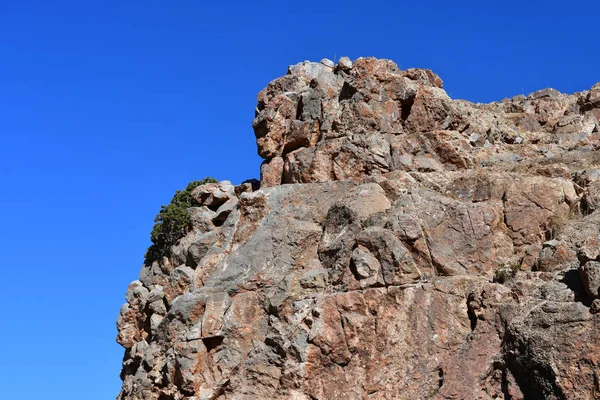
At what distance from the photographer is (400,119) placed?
3183cm

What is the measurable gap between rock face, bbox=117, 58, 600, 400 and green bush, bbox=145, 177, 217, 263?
10.7 ft

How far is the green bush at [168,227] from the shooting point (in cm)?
3725

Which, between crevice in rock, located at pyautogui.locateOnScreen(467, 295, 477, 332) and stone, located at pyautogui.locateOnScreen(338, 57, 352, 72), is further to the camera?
stone, located at pyautogui.locateOnScreen(338, 57, 352, 72)

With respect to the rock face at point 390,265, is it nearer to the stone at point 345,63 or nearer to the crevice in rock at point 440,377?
the crevice in rock at point 440,377

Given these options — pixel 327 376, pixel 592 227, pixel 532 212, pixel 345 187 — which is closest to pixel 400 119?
pixel 345 187

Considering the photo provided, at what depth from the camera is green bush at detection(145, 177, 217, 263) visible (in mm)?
37250

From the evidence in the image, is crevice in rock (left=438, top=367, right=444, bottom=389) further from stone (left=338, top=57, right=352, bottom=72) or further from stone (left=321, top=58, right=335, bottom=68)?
stone (left=321, top=58, right=335, bottom=68)

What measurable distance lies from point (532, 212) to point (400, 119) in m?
8.02

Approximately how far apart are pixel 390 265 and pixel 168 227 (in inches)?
642

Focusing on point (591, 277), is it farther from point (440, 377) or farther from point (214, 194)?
point (214, 194)

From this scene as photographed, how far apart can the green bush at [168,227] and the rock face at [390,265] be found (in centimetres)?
Answer: 326

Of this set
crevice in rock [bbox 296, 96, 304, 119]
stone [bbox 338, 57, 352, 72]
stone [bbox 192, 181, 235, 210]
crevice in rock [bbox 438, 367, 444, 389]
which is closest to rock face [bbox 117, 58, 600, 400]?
crevice in rock [bbox 438, 367, 444, 389]

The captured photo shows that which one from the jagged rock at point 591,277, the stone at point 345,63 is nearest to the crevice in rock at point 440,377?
the jagged rock at point 591,277

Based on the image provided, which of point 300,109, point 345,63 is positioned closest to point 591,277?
point 300,109
